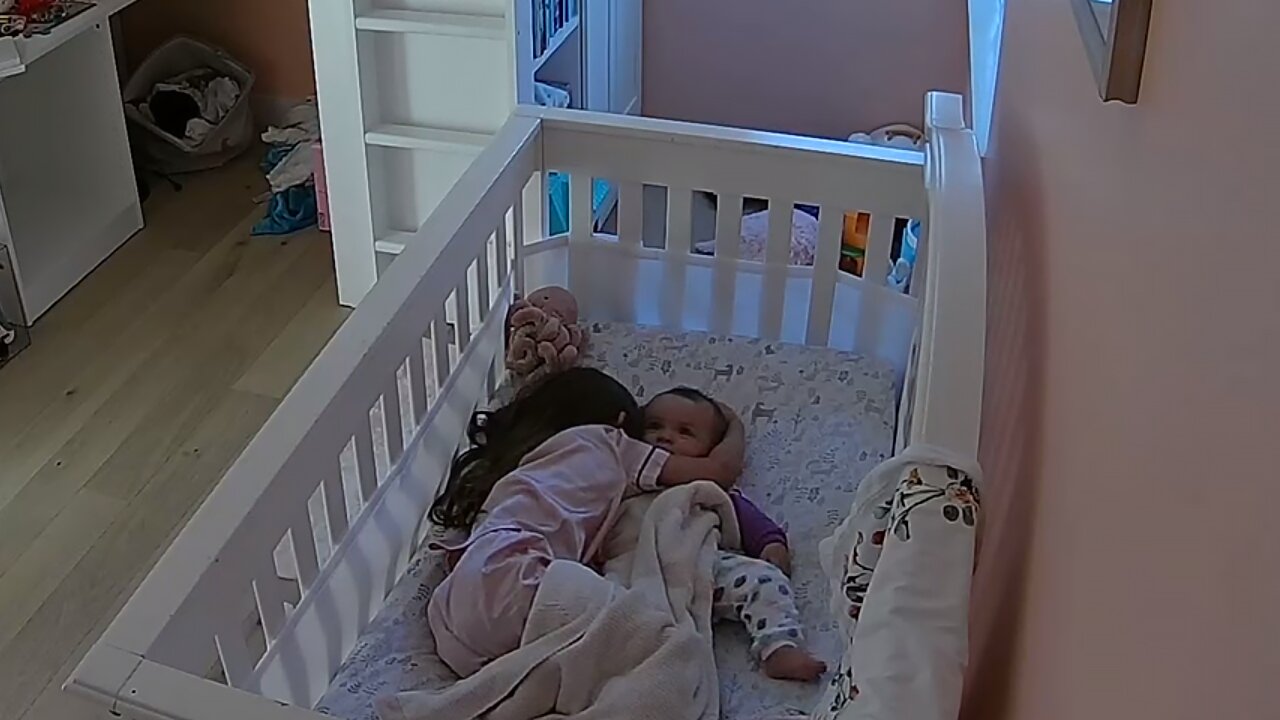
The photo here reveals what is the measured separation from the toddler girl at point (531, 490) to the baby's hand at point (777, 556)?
13 centimetres

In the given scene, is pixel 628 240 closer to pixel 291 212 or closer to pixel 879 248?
pixel 879 248

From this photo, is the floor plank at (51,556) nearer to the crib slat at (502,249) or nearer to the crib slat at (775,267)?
the crib slat at (502,249)

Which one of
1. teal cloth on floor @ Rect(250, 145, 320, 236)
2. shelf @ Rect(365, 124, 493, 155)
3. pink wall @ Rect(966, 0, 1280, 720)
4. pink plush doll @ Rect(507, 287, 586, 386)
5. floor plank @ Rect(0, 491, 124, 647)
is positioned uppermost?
pink wall @ Rect(966, 0, 1280, 720)

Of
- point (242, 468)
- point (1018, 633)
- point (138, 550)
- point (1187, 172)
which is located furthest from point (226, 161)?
point (1187, 172)

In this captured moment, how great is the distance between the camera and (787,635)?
1429 mm

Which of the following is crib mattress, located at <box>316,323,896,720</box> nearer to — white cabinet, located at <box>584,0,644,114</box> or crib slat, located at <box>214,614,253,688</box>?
crib slat, located at <box>214,614,253,688</box>

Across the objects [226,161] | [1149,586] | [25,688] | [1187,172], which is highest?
[1187,172]

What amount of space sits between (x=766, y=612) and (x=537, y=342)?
54 centimetres

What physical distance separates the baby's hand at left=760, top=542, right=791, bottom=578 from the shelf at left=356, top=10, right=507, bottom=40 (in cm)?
119

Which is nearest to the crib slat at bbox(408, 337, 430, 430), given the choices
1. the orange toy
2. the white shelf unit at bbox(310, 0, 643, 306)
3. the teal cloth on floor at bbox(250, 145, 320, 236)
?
the white shelf unit at bbox(310, 0, 643, 306)

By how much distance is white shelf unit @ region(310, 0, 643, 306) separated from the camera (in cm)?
243

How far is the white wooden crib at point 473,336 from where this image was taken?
1.08 m

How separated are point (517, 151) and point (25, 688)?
104 centimetres

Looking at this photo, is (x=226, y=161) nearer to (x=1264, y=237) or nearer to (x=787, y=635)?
(x=787, y=635)
